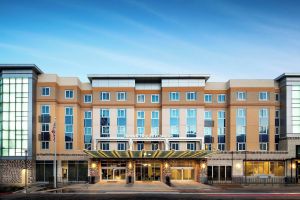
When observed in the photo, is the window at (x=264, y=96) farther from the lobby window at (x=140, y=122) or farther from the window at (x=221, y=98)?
the lobby window at (x=140, y=122)

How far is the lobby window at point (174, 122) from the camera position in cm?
5666

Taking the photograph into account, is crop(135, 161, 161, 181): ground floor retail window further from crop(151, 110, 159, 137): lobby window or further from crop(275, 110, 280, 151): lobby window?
crop(275, 110, 280, 151): lobby window

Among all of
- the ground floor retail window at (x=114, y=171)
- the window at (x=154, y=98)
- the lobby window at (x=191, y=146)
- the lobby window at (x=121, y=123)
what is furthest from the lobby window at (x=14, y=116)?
the lobby window at (x=191, y=146)

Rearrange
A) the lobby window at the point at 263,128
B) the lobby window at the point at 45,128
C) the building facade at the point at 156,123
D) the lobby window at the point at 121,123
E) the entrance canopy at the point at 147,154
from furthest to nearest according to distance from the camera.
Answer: the lobby window at the point at 121,123, the lobby window at the point at 263,128, the lobby window at the point at 45,128, the building facade at the point at 156,123, the entrance canopy at the point at 147,154

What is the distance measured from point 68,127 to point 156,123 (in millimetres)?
14059

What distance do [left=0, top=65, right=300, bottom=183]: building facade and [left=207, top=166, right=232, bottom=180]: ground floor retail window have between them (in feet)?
0.50

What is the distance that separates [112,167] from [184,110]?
47.2 feet

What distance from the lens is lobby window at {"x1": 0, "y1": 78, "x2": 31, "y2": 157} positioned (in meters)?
51.7

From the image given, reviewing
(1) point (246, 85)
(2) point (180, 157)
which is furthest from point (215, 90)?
(2) point (180, 157)

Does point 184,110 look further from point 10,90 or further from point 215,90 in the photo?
point 10,90

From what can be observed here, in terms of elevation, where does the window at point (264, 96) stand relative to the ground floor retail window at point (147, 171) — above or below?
above

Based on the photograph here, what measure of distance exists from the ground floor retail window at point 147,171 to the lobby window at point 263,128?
17129 mm

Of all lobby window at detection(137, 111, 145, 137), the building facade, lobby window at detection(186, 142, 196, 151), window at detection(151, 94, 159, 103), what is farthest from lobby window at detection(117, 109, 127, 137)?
lobby window at detection(186, 142, 196, 151)

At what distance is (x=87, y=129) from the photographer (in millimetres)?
58000
